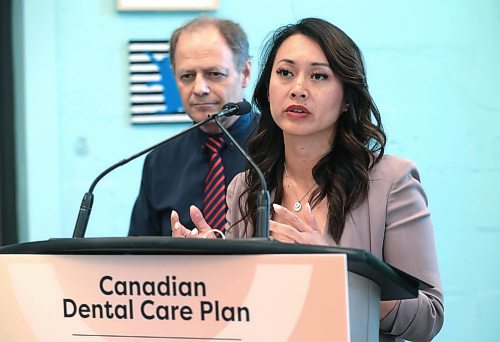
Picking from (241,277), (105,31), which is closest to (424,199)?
(241,277)

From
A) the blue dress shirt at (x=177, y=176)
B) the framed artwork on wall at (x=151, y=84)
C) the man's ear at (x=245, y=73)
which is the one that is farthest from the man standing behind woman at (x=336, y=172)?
the framed artwork on wall at (x=151, y=84)

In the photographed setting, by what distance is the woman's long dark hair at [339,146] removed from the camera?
1801mm

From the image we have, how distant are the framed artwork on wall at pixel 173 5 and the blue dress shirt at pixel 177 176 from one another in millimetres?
721

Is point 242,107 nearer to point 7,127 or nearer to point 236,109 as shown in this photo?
point 236,109

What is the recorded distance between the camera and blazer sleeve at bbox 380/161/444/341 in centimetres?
161

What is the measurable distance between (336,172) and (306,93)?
7.2 inches

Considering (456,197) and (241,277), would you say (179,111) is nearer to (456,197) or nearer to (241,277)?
(456,197)

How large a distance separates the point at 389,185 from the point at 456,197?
1713mm

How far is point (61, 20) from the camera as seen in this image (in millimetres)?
3230

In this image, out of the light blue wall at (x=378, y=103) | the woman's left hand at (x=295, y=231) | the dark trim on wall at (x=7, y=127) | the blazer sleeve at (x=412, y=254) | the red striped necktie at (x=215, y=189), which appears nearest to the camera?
the woman's left hand at (x=295, y=231)

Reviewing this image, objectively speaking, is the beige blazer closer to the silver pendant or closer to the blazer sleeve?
the blazer sleeve

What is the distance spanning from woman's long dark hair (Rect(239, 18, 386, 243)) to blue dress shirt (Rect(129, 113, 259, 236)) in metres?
0.58

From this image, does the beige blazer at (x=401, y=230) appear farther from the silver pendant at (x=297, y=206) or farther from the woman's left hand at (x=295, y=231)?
the woman's left hand at (x=295, y=231)

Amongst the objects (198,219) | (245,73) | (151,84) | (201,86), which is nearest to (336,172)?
(198,219)
